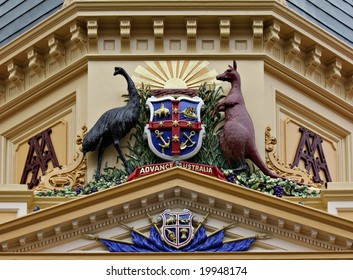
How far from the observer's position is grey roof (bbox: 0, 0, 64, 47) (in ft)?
188

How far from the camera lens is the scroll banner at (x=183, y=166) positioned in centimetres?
5031

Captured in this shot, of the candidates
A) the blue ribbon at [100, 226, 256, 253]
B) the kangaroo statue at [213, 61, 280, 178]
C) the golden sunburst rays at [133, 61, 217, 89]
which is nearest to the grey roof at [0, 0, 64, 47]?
the golden sunburst rays at [133, 61, 217, 89]

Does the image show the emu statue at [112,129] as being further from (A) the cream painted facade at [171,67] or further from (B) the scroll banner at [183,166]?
(B) the scroll banner at [183,166]

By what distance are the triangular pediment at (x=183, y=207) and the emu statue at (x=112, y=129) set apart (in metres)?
3.53

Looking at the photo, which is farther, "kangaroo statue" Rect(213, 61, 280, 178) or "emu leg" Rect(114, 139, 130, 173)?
"emu leg" Rect(114, 139, 130, 173)

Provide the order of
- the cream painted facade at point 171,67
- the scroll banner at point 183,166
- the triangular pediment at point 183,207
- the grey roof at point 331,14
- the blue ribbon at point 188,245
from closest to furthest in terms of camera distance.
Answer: the blue ribbon at point 188,245
the triangular pediment at point 183,207
the scroll banner at point 183,166
the cream painted facade at point 171,67
the grey roof at point 331,14

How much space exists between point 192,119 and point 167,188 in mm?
3991

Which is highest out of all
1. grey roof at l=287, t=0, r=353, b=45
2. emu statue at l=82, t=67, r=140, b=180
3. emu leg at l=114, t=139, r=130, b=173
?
grey roof at l=287, t=0, r=353, b=45

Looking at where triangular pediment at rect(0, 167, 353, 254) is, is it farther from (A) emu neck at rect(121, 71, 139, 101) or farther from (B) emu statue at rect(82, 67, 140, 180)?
(A) emu neck at rect(121, 71, 139, 101)

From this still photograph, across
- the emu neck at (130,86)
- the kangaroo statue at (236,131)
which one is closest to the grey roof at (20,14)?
the emu neck at (130,86)

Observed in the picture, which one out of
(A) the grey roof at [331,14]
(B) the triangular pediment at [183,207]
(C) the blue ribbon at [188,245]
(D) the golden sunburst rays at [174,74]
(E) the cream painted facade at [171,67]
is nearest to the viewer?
(C) the blue ribbon at [188,245]

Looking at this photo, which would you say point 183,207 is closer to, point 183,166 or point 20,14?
point 183,166

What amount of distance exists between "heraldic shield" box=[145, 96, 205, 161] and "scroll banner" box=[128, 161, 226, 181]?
43.3 inches

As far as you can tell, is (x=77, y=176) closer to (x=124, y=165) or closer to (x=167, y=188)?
(x=124, y=165)
